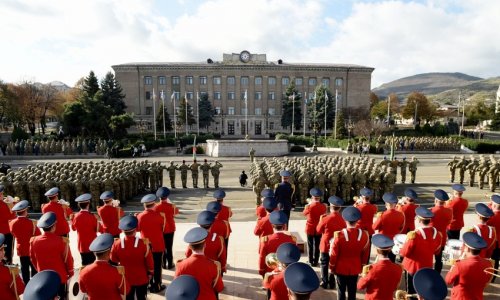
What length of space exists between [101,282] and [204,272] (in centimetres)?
133

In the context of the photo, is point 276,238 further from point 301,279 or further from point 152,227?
point 152,227

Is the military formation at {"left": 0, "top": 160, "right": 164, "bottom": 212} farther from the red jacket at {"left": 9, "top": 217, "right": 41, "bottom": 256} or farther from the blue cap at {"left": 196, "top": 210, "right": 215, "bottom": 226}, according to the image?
the blue cap at {"left": 196, "top": 210, "right": 215, "bottom": 226}

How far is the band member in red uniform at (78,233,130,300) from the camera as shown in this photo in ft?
14.1

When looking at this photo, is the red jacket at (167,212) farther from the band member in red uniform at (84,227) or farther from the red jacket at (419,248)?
the red jacket at (419,248)

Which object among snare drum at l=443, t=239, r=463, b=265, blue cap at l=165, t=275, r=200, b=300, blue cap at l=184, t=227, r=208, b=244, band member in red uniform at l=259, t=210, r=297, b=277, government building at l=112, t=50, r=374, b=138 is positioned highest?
government building at l=112, t=50, r=374, b=138

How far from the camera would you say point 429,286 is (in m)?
3.63

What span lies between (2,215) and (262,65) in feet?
225

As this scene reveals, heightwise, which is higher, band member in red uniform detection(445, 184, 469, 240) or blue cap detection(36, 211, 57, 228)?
blue cap detection(36, 211, 57, 228)

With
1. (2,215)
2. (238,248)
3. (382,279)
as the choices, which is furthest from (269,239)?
(2,215)

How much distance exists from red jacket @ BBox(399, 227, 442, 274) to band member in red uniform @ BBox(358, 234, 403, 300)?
1.29 meters

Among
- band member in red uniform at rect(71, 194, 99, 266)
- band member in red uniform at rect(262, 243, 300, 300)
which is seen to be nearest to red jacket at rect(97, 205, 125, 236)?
band member in red uniform at rect(71, 194, 99, 266)

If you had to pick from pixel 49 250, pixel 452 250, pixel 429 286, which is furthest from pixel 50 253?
pixel 452 250

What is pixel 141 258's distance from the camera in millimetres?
5398

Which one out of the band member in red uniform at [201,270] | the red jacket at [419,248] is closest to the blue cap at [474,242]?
the red jacket at [419,248]
